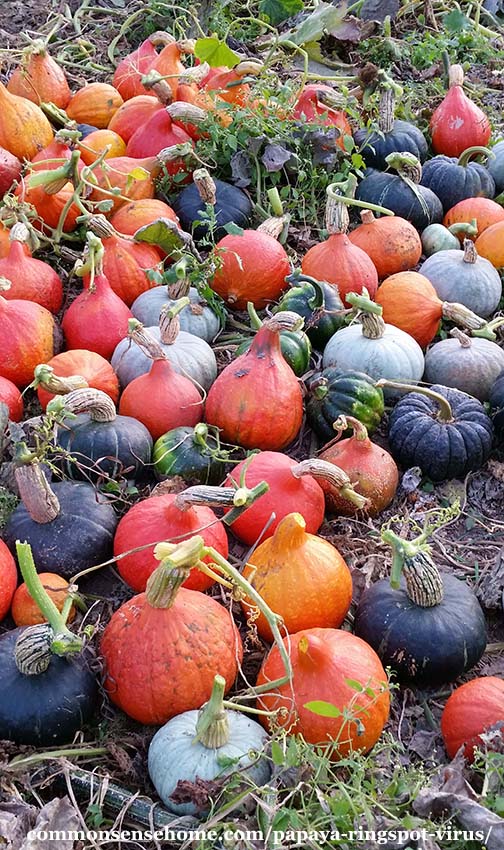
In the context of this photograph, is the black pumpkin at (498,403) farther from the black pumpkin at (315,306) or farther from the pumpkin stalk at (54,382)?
the pumpkin stalk at (54,382)

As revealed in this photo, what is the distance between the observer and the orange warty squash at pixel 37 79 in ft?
19.4

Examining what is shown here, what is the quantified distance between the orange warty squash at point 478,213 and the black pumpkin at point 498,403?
4.70 feet

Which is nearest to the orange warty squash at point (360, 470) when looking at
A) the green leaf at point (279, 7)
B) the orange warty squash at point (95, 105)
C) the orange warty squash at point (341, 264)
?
the orange warty squash at point (341, 264)

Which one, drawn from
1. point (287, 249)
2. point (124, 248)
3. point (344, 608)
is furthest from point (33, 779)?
point (287, 249)

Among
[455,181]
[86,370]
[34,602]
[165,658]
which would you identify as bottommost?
[34,602]

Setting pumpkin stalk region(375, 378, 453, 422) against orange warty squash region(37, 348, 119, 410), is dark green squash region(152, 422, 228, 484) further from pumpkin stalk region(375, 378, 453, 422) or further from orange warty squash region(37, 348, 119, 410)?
pumpkin stalk region(375, 378, 453, 422)

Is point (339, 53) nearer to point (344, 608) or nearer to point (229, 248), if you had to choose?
point (229, 248)

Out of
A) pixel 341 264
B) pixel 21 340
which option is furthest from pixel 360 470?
pixel 21 340

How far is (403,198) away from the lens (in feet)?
17.2

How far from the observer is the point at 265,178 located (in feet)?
17.9

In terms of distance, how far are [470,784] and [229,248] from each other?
292 centimetres

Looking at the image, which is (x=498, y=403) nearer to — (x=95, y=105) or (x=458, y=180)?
(x=458, y=180)

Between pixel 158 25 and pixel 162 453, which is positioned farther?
pixel 158 25

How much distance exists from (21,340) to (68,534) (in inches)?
45.7
